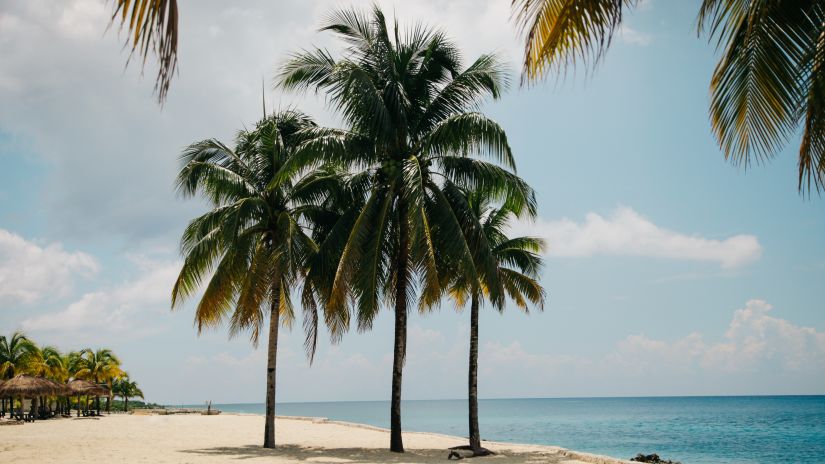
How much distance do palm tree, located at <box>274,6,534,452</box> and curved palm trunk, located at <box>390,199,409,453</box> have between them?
1.0 inches

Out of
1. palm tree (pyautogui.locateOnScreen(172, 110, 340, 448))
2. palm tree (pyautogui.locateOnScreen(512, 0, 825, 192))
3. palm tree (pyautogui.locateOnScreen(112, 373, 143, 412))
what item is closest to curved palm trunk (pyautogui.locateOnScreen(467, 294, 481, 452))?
palm tree (pyautogui.locateOnScreen(172, 110, 340, 448))

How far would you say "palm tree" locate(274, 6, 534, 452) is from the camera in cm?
1597

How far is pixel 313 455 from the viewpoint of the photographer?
1641 cm

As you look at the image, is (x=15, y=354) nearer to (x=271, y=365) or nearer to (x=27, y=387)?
(x=27, y=387)

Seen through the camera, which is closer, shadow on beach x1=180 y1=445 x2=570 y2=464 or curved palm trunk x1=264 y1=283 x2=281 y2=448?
shadow on beach x1=180 y1=445 x2=570 y2=464

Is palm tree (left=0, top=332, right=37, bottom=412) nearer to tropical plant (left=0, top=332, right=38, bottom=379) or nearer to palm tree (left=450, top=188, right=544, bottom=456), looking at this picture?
tropical plant (left=0, top=332, right=38, bottom=379)

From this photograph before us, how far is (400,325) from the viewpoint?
17250mm

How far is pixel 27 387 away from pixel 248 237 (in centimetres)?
2238

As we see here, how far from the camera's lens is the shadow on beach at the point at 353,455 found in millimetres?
15625

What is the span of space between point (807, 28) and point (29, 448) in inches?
773

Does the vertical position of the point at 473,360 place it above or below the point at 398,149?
below

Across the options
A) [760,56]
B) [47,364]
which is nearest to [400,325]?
[760,56]

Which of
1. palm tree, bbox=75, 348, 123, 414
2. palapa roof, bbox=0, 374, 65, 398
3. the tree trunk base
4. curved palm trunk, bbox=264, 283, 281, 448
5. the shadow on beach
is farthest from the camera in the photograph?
palm tree, bbox=75, 348, 123, 414

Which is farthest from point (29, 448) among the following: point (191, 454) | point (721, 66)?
point (721, 66)
